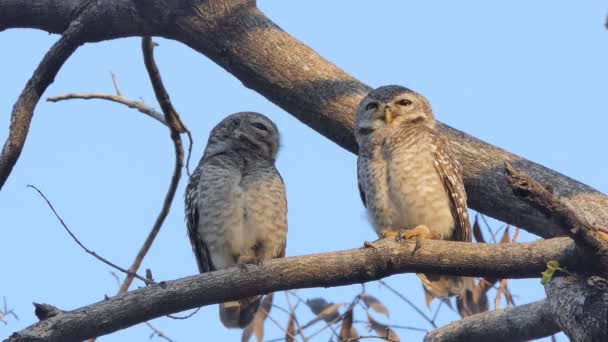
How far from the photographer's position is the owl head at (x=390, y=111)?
5.29 meters

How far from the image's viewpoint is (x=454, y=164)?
488 cm

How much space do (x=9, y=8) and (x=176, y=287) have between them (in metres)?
2.66

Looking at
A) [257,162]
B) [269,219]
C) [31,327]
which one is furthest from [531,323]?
[31,327]

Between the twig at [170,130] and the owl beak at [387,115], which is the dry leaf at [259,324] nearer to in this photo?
the twig at [170,130]

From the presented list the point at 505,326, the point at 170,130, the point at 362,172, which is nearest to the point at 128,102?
the point at 170,130

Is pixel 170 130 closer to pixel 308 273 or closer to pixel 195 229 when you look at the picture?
pixel 195 229

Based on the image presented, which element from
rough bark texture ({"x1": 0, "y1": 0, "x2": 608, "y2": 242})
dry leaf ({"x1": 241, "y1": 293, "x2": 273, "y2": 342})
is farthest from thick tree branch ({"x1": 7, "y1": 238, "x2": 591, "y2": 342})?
dry leaf ({"x1": 241, "y1": 293, "x2": 273, "y2": 342})

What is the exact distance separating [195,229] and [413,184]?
1.36m

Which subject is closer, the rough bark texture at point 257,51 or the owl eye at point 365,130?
the rough bark texture at point 257,51

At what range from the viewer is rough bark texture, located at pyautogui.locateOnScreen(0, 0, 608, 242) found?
491 centimetres

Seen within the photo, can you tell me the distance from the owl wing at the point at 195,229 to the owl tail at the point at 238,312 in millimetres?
292

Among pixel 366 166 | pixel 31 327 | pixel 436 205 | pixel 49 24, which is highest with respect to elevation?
pixel 49 24

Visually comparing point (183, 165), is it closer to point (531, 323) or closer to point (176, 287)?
point (176, 287)

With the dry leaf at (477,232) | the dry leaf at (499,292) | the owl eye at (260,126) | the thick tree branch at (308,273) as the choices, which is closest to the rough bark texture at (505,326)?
the dry leaf at (499,292)
